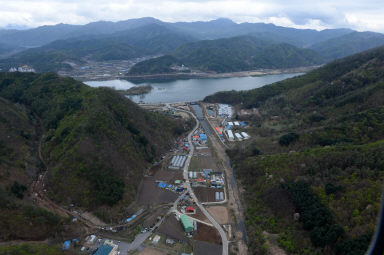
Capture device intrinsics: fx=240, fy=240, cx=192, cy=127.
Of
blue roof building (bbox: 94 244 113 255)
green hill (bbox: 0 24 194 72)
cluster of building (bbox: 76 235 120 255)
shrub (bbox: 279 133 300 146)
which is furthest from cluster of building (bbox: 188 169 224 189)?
green hill (bbox: 0 24 194 72)

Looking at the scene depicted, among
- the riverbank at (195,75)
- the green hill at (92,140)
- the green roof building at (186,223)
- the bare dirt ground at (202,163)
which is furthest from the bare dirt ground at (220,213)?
the riverbank at (195,75)

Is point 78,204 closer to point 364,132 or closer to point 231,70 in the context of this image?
point 364,132

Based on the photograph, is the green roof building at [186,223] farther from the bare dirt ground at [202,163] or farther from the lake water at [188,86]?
the lake water at [188,86]

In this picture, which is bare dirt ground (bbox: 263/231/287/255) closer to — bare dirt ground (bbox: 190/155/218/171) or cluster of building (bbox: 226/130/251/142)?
bare dirt ground (bbox: 190/155/218/171)

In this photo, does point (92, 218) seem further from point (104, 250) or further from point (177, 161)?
point (177, 161)

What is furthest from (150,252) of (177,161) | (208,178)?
(177,161)
